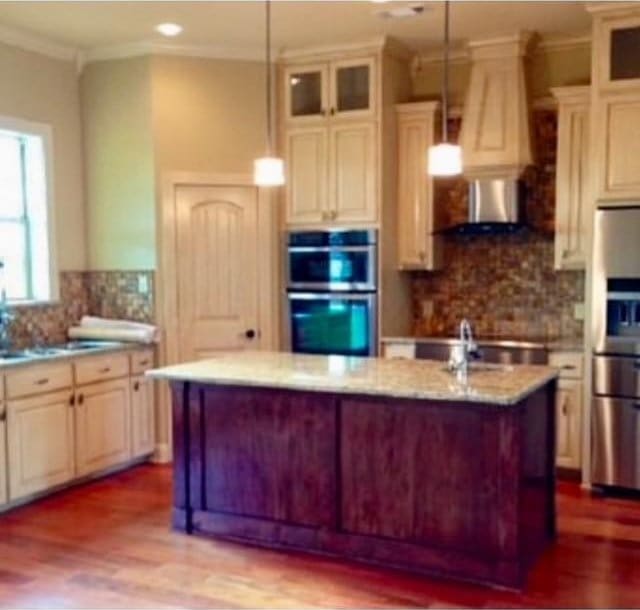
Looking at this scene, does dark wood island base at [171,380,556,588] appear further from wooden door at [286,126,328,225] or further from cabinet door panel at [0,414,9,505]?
wooden door at [286,126,328,225]

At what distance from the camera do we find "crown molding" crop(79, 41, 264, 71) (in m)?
5.38

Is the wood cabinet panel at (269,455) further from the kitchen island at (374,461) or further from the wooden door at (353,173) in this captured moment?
the wooden door at (353,173)

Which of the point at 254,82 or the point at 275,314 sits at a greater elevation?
the point at 254,82

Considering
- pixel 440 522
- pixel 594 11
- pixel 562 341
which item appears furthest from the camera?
pixel 562 341

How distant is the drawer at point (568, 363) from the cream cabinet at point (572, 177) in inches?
25.3

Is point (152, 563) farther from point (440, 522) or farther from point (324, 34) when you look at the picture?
point (324, 34)

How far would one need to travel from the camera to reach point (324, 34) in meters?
5.23

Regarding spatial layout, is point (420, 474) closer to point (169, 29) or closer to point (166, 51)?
point (169, 29)

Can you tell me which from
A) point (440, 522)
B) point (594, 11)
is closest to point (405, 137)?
point (594, 11)

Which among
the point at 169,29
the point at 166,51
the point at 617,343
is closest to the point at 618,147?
the point at 617,343

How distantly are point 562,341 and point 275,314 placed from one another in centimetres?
205

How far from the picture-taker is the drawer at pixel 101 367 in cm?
496

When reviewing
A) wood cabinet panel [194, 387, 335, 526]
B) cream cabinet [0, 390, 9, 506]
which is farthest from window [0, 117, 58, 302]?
wood cabinet panel [194, 387, 335, 526]

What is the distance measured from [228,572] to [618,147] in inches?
130
